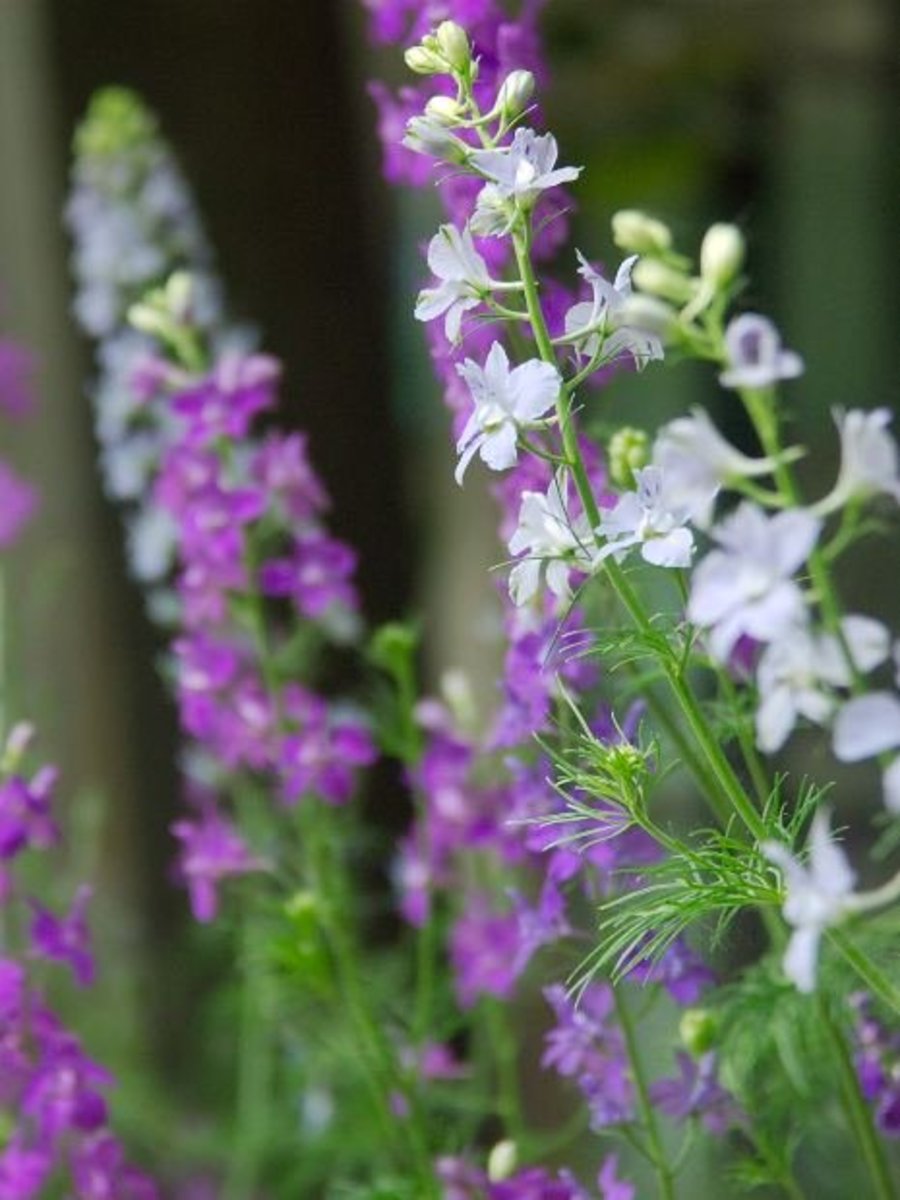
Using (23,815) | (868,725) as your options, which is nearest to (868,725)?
(868,725)

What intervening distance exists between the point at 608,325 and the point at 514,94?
0.30 ft

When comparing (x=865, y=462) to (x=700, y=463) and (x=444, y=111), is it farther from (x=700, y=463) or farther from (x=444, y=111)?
(x=444, y=111)

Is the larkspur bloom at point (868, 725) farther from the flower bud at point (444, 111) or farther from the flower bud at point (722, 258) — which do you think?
the flower bud at point (444, 111)

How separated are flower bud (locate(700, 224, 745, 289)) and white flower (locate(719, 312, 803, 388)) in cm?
4

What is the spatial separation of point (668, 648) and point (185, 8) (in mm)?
1362

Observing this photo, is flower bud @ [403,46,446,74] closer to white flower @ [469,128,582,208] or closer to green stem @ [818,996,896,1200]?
white flower @ [469,128,582,208]

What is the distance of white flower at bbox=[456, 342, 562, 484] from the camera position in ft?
2.12

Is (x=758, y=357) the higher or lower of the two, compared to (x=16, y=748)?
higher

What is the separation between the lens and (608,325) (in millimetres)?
688

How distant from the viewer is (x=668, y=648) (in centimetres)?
66

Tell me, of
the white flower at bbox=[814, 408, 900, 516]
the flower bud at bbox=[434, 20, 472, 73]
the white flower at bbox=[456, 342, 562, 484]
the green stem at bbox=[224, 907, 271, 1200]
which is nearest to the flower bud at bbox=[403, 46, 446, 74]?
the flower bud at bbox=[434, 20, 472, 73]

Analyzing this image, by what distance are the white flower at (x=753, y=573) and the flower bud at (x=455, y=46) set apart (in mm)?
256

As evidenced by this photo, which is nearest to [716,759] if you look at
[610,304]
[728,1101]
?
[610,304]

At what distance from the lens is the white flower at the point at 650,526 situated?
0.62 metres
